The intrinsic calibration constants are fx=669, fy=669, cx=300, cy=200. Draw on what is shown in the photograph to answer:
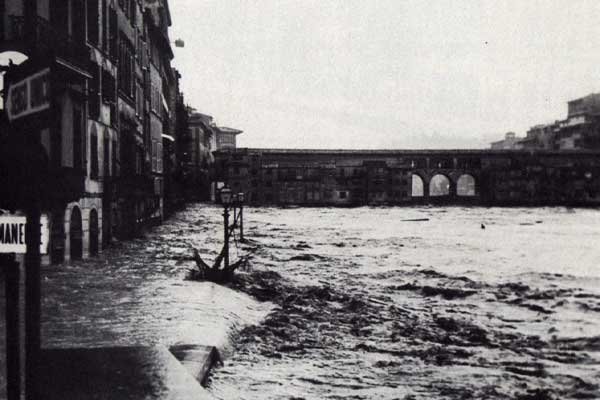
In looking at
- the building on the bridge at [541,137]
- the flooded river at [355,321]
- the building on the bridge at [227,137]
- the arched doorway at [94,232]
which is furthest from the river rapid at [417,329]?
the building on the bridge at [227,137]

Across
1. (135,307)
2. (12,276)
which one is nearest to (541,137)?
(135,307)

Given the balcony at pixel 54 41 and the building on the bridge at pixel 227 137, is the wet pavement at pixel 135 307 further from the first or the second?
the building on the bridge at pixel 227 137

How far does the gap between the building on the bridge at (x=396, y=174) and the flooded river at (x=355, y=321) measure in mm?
64779

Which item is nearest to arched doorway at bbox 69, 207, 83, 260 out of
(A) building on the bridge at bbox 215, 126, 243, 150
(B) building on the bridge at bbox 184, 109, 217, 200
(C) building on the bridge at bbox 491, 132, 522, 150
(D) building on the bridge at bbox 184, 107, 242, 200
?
(D) building on the bridge at bbox 184, 107, 242, 200

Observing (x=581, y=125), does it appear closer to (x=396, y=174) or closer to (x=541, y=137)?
(x=541, y=137)

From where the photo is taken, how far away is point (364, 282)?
55.4 feet

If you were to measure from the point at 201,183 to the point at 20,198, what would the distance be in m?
87.9

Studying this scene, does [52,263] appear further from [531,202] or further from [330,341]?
[531,202]

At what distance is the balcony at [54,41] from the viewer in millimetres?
13609

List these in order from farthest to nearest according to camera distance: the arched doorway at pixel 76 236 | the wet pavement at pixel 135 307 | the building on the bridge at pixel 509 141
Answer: the building on the bridge at pixel 509 141
the arched doorway at pixel 76 236
the wet pavement at pixel 135 307

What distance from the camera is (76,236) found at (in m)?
18.2

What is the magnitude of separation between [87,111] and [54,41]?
4267 mm

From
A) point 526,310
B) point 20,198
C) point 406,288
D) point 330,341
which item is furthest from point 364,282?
point 20,198

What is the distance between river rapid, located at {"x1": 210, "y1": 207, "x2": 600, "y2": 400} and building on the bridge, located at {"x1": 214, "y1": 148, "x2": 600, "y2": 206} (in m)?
63.2
